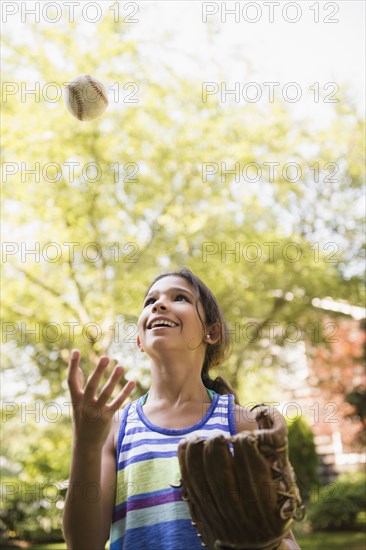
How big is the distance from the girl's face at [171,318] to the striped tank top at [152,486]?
0.20m

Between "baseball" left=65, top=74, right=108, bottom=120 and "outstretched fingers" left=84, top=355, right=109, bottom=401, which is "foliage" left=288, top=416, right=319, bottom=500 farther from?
"outstretched fingers" left=84, top=355, right=109, bottom=401

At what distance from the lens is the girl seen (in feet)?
4.58

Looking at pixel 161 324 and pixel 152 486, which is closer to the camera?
pixel 152 486

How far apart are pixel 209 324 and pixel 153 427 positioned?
431 mm

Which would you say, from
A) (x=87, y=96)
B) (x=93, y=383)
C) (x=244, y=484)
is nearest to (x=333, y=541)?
(x=87, y=96)

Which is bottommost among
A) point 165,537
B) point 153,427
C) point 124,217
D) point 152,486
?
point 165,537

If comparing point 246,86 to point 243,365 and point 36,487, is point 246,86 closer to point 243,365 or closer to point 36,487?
point 243,365

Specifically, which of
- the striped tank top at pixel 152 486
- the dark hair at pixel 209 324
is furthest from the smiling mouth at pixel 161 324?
the striped tank top at pixel 152 486

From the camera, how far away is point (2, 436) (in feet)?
51.4

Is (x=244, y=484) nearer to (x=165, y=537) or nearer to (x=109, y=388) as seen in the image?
(x=165, y=537)

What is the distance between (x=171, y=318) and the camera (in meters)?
1.87

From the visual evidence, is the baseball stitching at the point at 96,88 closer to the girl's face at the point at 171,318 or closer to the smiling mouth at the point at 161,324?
the girl's face at the point at 171,318

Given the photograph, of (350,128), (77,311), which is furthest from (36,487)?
(350,128)

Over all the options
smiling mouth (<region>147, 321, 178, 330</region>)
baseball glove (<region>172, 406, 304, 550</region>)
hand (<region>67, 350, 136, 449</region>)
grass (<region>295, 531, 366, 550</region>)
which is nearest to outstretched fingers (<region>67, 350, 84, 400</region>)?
hand (<region>67, 350, 136, 449</region>)
